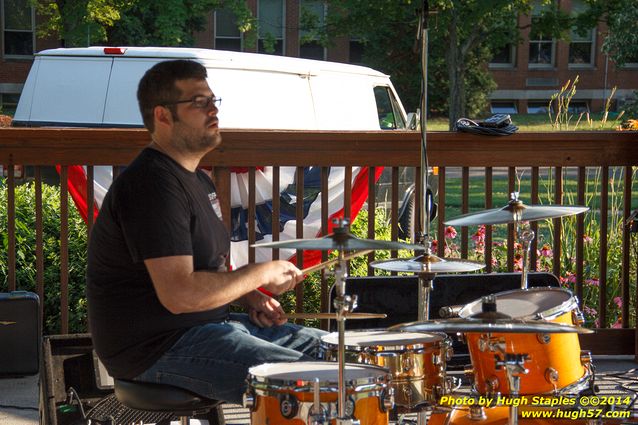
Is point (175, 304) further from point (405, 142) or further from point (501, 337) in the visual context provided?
point (405, 142)

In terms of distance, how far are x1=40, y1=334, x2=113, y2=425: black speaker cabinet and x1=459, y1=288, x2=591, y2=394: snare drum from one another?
1.59m

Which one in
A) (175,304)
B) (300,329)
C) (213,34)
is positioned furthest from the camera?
(213,34)

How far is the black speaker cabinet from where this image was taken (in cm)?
407

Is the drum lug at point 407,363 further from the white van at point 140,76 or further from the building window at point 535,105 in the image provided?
the building window at point 535,105

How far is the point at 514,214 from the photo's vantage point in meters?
4.17

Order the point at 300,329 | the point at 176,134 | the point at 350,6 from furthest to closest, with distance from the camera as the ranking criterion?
the point at 350,6
the point at 300,329
the point at 176,134

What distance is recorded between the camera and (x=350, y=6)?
27.7 metres

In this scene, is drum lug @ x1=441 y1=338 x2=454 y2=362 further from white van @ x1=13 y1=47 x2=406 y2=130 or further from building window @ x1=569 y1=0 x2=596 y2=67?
building window @ x1=569 y1=0 x2=596 y2=67

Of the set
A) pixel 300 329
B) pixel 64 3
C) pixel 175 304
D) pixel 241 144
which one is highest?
pixel 64 3

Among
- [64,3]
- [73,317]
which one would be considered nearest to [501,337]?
[73,317]

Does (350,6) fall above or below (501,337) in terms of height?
above

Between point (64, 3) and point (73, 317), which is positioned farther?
point (64, 3)

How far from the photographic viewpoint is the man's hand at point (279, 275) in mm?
3465

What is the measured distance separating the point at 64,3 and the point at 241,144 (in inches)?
789
